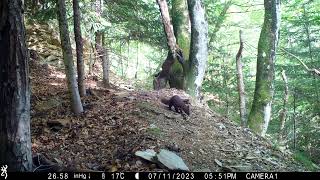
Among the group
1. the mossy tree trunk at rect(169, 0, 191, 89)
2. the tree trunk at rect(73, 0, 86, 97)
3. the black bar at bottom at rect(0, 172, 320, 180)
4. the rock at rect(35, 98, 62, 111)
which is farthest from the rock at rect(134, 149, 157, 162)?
the mossy tree trunk at rect(169, 0, 191, 89)

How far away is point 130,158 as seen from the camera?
6355 millimetres

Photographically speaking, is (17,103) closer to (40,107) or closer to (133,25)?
(40,107)

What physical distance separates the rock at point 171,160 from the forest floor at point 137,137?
0.47 feet

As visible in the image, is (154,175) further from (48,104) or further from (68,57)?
(48,104)

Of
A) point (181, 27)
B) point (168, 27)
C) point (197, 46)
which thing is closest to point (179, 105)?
point (197, 46)

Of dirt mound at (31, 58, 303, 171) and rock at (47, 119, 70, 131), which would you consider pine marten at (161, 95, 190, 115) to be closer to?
dirt mound at (31, 58, 303, 171)

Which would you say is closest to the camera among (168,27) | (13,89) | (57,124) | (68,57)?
(13,89)

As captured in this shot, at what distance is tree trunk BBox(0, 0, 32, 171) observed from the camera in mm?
5187

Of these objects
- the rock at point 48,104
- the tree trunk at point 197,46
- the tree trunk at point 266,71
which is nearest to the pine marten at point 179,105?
the tree trunk at point 197,46

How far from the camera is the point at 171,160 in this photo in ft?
20.3

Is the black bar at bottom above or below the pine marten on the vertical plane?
below

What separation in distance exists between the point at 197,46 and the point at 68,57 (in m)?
4.16

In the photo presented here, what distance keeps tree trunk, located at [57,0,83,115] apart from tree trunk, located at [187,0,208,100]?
3821 mm

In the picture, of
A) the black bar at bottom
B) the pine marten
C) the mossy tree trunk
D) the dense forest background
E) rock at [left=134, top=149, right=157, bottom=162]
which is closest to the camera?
the black bar at bottom
